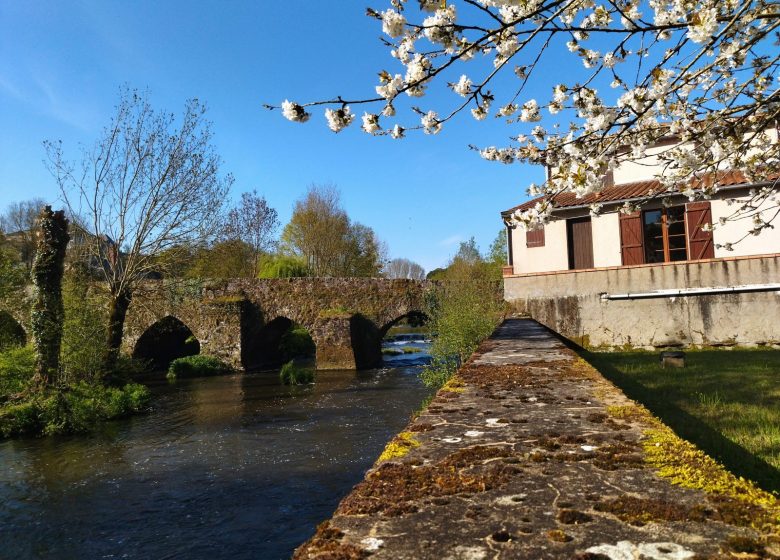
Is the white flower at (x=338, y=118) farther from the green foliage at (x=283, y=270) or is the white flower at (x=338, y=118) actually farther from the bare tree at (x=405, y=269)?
the bare tree at (x=405, y=269)

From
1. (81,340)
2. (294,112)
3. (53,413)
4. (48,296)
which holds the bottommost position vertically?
(53,413)

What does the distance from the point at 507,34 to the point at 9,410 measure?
12.5 meters

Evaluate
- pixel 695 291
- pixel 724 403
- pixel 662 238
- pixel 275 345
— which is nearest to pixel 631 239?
pixel 662 238

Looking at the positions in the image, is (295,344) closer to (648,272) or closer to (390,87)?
(648,272)

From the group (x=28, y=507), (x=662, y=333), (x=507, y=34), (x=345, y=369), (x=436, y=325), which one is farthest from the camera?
(x=345, y=369)

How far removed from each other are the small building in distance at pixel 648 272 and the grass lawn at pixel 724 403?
3.37 metres

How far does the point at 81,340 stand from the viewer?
13.3 m

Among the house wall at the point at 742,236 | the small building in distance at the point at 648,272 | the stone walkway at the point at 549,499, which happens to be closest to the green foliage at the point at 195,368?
the small building in distance at the point at 648,272

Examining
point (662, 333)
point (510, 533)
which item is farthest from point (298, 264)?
point (510, 533)

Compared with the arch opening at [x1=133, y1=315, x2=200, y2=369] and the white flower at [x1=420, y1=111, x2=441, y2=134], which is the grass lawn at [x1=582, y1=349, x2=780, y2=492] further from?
the arch opening at [x1=133, y1=315, x2=200, y2=369]

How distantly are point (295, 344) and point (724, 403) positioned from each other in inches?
999

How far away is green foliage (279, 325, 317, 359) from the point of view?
28.8 m

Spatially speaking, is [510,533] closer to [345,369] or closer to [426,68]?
[426,68]

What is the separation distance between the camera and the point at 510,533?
150 cm
